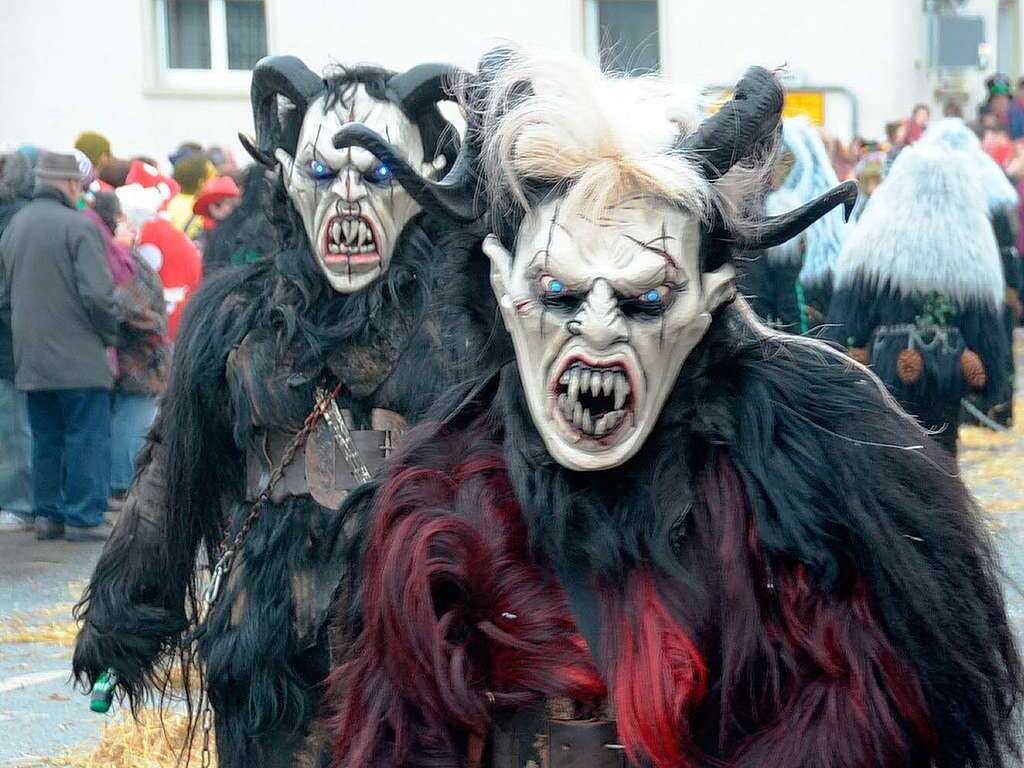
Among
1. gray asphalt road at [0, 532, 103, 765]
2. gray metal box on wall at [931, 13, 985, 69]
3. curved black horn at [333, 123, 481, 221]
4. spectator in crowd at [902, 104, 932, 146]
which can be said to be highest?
gray metal box on wall at [931, 13, 985, 69]

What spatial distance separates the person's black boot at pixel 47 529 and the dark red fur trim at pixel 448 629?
6757 mm

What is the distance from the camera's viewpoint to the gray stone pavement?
5906 mm

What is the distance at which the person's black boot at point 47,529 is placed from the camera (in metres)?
9.16

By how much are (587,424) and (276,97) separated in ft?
6.57

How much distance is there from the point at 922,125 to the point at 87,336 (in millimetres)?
9846

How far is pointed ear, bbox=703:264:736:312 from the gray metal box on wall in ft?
57.2

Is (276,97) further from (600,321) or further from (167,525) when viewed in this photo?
(600,321)

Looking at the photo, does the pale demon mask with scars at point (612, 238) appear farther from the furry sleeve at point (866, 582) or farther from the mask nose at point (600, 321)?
the furry sleeve at point (866, 582)

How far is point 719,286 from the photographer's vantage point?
2.75 m

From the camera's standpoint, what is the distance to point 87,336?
883 centimetres

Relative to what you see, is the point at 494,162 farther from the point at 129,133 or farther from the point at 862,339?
the point at 129,133

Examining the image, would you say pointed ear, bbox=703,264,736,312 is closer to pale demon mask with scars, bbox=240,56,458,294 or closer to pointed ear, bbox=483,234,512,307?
pointed ear, bbox=483,234,512,307

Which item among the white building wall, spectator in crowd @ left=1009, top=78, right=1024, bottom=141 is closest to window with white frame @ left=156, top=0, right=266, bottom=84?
the white building wall

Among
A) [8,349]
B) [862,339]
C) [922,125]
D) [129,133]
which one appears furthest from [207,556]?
[129,133]
